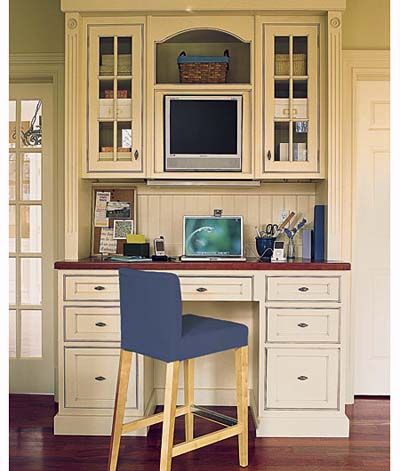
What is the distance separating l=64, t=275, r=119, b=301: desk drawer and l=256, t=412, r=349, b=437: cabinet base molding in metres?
1.09

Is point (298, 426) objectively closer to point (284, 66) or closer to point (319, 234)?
point (319, 234)

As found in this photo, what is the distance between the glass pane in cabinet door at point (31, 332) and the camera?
13.6 ft

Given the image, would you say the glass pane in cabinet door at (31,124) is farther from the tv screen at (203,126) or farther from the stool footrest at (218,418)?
the stool footrest at (218,418)

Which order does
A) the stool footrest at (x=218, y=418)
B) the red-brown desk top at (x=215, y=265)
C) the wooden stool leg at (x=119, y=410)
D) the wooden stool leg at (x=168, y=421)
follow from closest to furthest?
the wooden stool leg at (x=168, y=421) → the wooden stool leg at (x=119, y=410) → the stool footrest at (x=218, y=418) → the red-brown desk top at (x=215, y=265)

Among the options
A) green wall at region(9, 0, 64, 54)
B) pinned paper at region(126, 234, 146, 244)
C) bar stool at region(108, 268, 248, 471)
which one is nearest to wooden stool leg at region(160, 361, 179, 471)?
bar stool at region(108, 268, 248, 471)

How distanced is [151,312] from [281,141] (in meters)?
1.49

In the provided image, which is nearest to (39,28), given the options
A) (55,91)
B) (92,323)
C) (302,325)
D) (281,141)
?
(55,91)

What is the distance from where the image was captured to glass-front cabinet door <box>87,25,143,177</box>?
3.67 m

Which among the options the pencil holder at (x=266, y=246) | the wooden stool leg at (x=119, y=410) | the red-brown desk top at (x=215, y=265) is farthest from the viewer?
the pencil holder at (x=266, y=246)

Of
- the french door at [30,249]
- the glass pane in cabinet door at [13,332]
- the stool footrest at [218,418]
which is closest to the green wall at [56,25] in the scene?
the french door at [30,249]

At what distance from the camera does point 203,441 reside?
2.79m

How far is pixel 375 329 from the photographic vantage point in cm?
410

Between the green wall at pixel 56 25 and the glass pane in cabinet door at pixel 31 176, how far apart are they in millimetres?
690

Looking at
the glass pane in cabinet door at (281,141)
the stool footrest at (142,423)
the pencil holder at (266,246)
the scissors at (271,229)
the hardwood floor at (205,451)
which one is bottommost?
the hardwood floor at (205,451)
